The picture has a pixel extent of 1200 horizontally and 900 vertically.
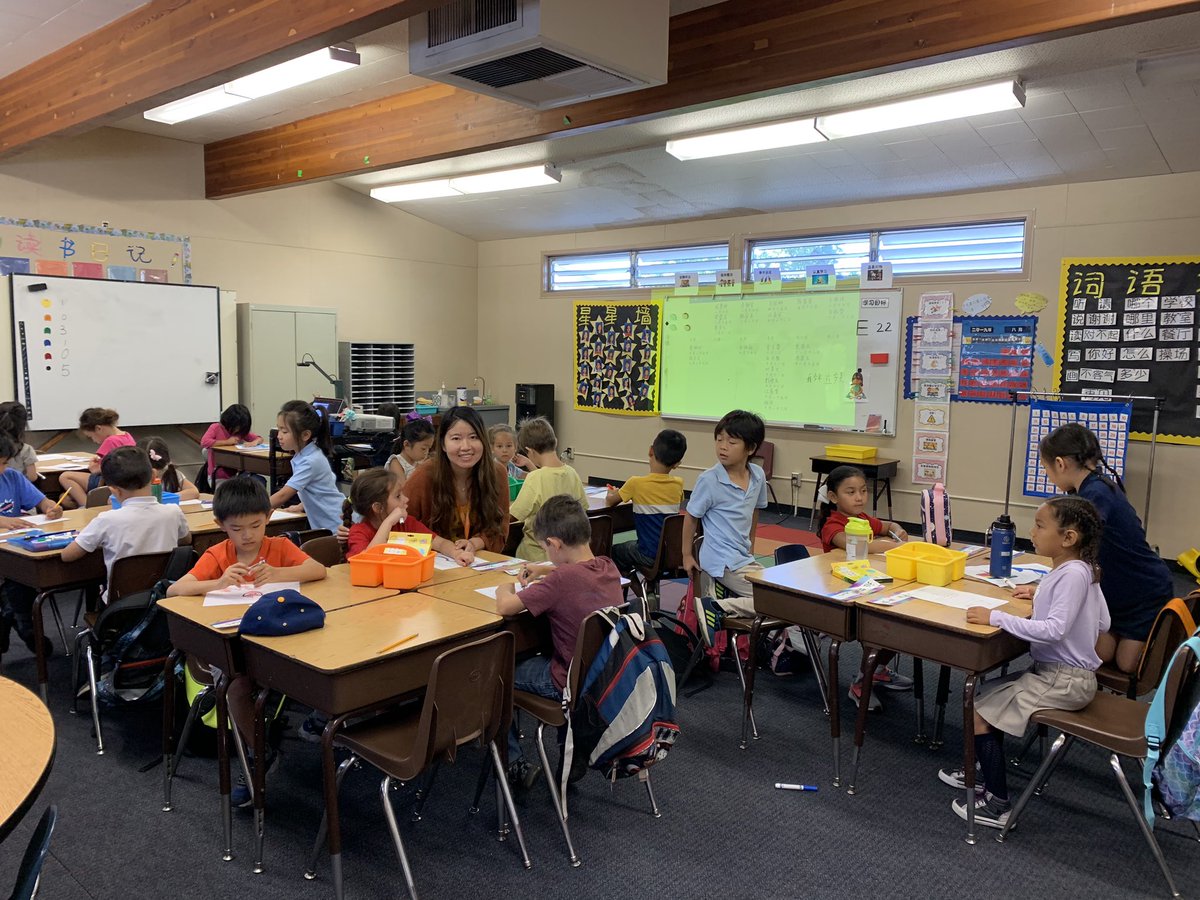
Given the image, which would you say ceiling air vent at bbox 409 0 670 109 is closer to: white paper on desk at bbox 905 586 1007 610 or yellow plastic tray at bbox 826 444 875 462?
white paper on desk at bbox 905 586 1007 610


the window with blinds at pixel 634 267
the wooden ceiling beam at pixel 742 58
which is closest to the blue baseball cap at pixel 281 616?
the wooden ceiling beam at pixel 742 58

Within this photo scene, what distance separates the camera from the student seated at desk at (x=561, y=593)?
2.65 meters

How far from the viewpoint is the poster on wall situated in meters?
9.01

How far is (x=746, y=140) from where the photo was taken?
598cm

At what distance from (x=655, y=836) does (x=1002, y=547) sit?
1.73 metres

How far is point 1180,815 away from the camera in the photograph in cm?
223

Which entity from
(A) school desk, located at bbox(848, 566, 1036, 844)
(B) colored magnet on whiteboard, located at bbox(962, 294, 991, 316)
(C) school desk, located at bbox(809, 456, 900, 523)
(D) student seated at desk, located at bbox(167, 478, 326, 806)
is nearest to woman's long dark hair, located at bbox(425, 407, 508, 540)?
(D) student seated at desk, located at bbox(167, 478, 326, 806)

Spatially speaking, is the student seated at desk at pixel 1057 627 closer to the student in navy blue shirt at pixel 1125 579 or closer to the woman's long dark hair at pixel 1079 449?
the student in navy blue shirt at pixel 1125 579

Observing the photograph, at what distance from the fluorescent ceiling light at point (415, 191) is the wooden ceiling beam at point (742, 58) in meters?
1.62

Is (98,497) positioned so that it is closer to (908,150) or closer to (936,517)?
(936,517)

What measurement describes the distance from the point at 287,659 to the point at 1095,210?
651cm

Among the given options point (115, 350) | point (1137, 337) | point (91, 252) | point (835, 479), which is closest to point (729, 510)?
point (835, 479)

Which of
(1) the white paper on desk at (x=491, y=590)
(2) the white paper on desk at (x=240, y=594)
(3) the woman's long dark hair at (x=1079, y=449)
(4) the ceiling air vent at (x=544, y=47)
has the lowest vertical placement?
(1) the white paper on desk at (x=491, y=590)

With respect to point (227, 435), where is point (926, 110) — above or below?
above
